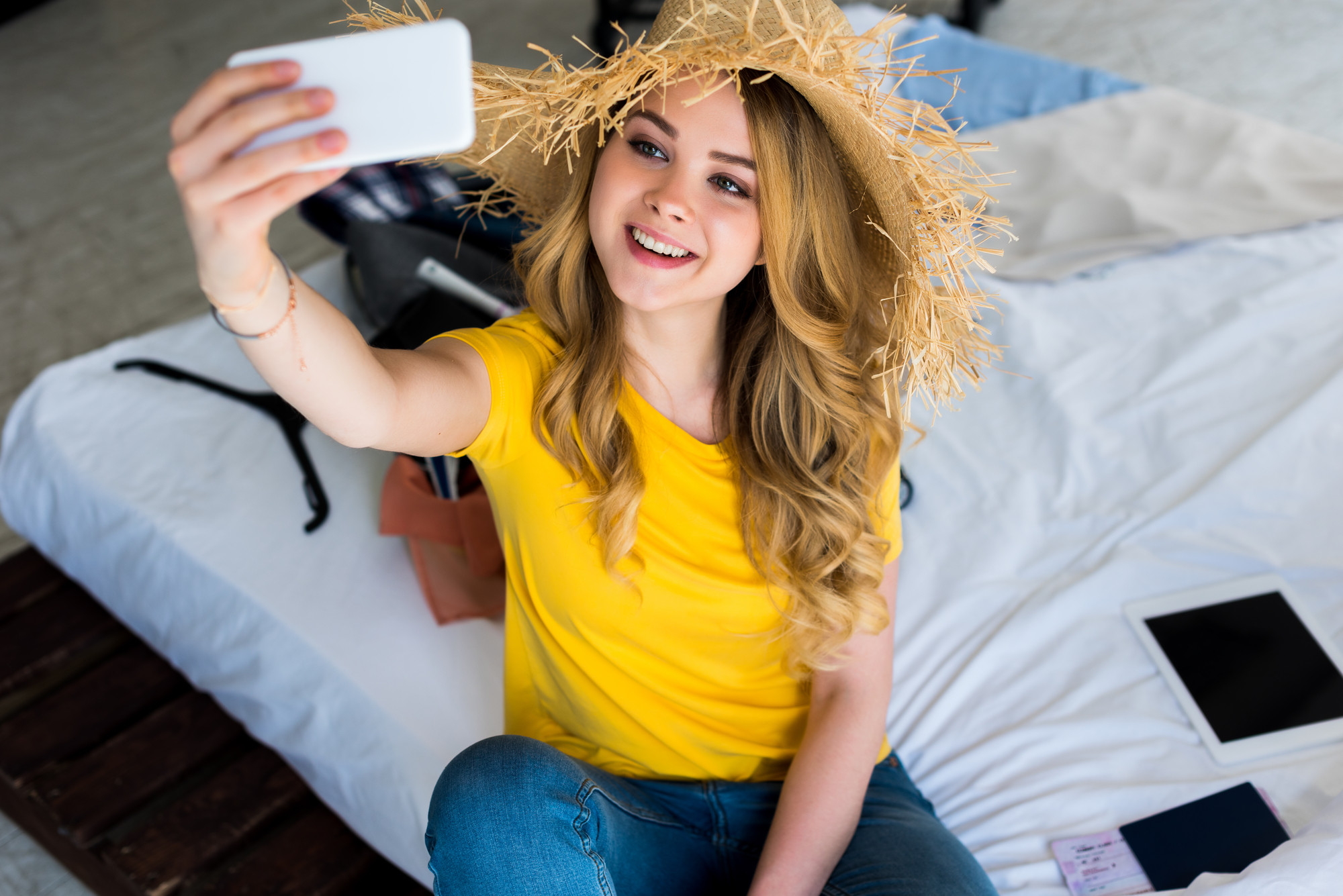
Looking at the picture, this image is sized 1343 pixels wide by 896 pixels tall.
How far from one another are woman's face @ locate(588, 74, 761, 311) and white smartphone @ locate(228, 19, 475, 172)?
0.40m

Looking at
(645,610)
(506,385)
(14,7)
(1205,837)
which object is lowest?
(14,7)

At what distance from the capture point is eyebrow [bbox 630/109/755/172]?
3.18 ft

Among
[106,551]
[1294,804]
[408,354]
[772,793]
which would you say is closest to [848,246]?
[408,354]

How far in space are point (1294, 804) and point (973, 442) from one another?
0.71m

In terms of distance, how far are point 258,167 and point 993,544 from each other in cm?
123

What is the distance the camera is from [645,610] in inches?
42.9

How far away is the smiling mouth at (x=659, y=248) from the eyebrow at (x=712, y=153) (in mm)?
100

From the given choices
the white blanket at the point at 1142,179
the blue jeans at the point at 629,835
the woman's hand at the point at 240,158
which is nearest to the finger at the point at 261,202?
the woman's hand at the point at 240,158

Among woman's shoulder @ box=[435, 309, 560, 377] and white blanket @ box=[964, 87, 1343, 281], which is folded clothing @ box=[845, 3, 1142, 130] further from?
woman's shoulder @ box=[435, 309, 560, 377]

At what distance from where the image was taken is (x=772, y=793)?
117 centimetres

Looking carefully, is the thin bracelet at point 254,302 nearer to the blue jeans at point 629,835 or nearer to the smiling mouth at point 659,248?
the smiling mouth at point 659,248

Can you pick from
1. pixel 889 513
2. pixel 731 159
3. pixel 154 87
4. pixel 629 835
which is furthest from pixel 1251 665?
pixel 154 87

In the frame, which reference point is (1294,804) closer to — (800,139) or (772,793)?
(772,793)

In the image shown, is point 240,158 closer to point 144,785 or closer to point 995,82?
point 144,785
